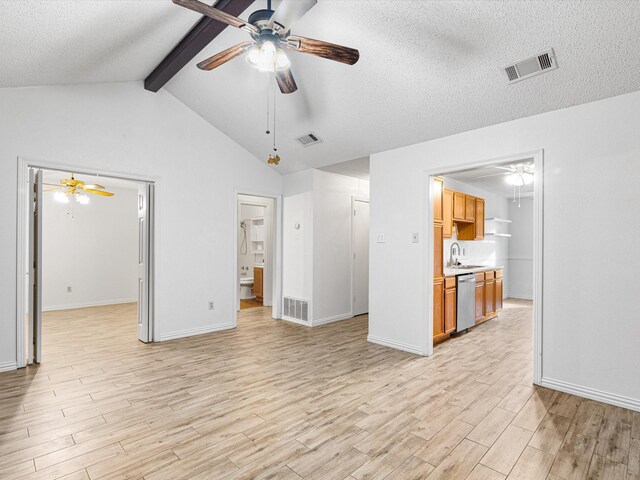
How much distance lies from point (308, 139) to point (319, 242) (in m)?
1.64

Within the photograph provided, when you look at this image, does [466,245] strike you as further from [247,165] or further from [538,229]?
[247,165]

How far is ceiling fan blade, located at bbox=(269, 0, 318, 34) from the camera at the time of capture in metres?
1.92

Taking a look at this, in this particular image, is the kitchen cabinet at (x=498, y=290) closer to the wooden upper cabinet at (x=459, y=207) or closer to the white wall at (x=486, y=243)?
the white wall at (x=486, y=243)

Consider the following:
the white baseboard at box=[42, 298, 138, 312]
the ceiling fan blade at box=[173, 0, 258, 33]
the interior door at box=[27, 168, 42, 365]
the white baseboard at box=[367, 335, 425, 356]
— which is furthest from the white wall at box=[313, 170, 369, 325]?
the white baseboard at box=[42, 298, 138, 312]

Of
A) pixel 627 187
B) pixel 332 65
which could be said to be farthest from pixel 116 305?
pixel 627 187

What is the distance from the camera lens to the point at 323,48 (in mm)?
2252

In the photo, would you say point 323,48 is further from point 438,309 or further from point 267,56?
point 438,309

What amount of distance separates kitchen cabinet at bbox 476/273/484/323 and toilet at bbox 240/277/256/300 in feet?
16.4

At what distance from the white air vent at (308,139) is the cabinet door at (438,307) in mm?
2398

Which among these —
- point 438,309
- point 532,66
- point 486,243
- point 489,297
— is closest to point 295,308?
point 438,309

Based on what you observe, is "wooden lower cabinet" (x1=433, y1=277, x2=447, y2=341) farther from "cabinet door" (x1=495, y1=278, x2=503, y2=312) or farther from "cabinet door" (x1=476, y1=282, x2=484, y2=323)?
"cabinet door" (x1=495, y1=278, x2=503, y2=312)

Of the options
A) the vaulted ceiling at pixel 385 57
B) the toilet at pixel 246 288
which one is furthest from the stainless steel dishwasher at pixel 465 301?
the toilet at pixel 246 288

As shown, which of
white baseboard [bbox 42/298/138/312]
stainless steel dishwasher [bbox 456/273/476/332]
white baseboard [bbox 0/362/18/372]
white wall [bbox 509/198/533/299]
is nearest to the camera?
white baseboard [bbox 0/362/18/372]

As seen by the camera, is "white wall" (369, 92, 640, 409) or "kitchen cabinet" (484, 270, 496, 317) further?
"kitchen cabinet" (484, 270, 496, 317)
